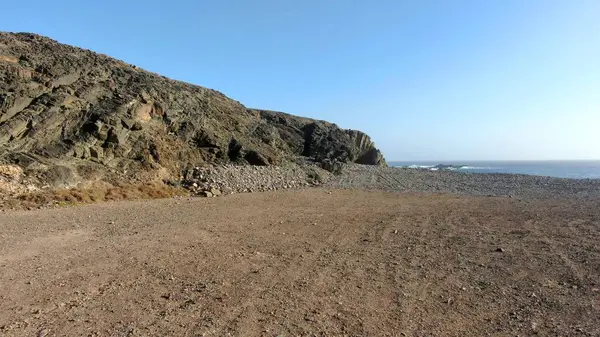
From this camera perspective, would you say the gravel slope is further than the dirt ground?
Yes

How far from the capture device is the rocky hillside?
58.0 ft

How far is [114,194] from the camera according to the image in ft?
55.5

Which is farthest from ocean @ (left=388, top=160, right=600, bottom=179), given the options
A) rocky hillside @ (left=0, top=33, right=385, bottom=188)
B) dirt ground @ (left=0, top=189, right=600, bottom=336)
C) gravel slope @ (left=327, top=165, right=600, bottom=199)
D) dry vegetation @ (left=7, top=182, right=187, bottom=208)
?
dirt ground @ (left=0, top=189, right=600, bottom=336)

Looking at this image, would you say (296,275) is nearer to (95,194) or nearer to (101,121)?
(95,194)

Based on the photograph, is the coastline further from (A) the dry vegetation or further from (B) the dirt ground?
(B) the dirt ground

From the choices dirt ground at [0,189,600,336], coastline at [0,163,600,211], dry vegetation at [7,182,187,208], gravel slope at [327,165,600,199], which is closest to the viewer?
dirt ground at [0,189,600,336]

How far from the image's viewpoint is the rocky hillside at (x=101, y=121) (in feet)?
58.0

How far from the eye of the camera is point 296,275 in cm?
679

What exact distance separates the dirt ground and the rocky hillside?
5.96 metres

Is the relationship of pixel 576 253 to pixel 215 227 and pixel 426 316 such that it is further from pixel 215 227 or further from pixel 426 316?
pixel 215 227

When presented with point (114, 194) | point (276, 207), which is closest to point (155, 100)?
point (114, 194)

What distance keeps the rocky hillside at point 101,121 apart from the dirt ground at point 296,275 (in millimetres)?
5958

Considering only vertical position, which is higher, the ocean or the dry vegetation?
the ocean

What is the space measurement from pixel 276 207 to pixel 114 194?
6.70m
